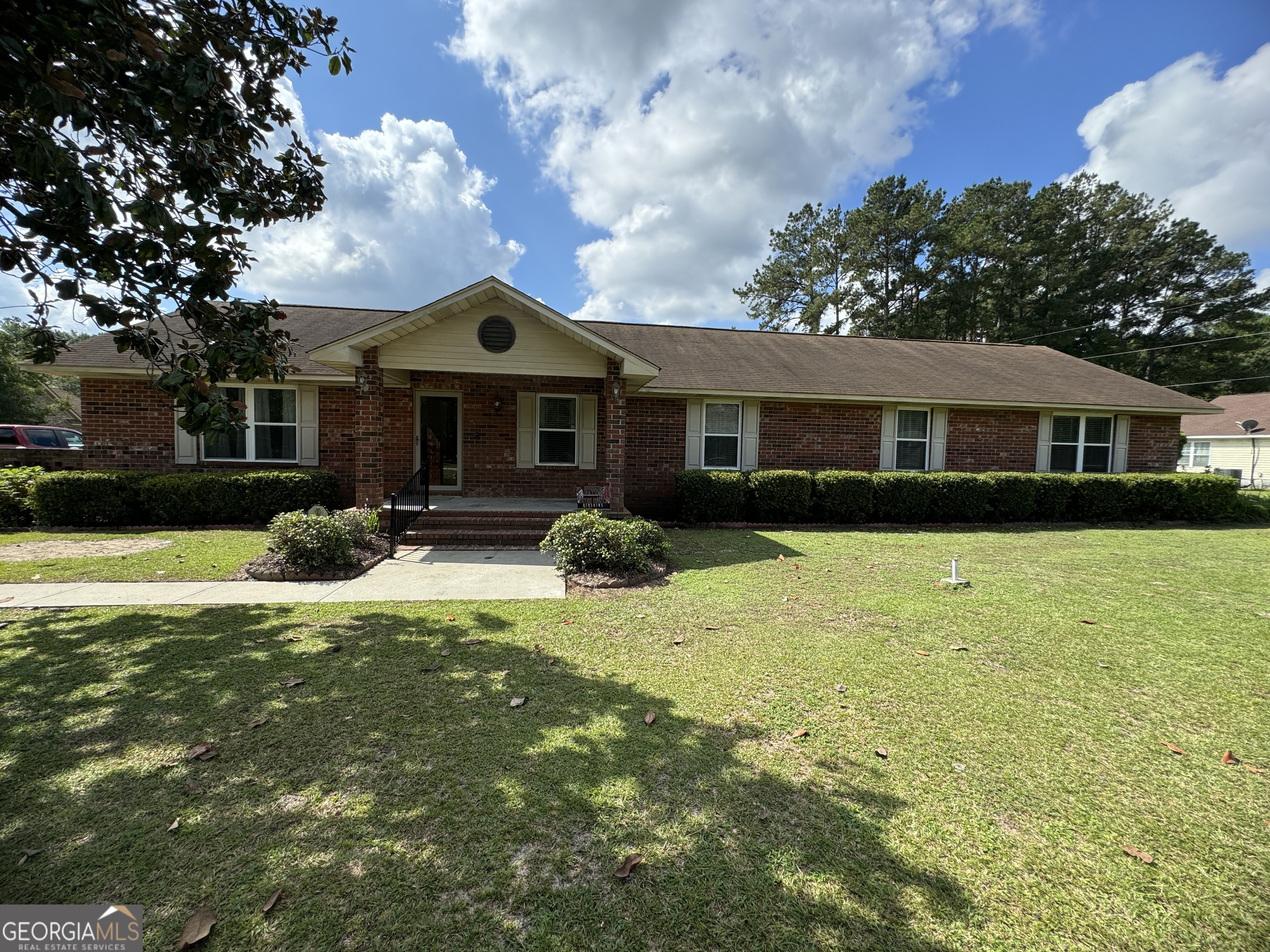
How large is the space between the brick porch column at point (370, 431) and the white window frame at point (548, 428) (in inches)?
140

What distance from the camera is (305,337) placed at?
41.5 ft

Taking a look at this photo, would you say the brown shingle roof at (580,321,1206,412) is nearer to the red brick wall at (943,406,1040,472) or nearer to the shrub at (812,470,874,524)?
the red brick wall at (943,406,1040,472)

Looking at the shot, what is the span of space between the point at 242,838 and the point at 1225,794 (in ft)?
15.8

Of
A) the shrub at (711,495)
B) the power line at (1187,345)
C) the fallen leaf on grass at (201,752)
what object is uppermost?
the power line at (1187,345)

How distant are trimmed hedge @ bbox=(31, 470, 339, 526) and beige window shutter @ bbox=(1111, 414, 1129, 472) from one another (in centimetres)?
1990

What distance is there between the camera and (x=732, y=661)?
4.20 m

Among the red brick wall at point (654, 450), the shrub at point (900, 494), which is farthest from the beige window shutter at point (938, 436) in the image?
the red brick wall at point (654, 450)

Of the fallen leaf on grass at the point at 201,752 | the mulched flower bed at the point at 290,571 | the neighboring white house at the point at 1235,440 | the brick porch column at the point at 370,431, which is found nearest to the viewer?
the fallen leaf on grass at the point at 201,752

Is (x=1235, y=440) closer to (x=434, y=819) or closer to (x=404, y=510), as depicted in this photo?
(x=404, y=510)

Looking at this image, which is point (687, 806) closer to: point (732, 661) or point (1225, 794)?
point (732, 661)

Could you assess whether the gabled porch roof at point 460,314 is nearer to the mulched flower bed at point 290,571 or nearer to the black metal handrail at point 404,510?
the black metal handrail at point 404,510

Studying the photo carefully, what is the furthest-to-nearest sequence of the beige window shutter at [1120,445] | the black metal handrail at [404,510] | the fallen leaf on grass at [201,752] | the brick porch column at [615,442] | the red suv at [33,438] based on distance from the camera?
the red suv at [33,438] < the beige window shutter at [1120,445] < the brick porch column at [615,442] < the black metal handrail at [404,510] < the fallen leaf on grass at [201,752]

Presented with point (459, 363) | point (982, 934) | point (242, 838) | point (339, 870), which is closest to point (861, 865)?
point (982, 934)

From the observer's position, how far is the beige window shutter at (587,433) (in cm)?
1201
